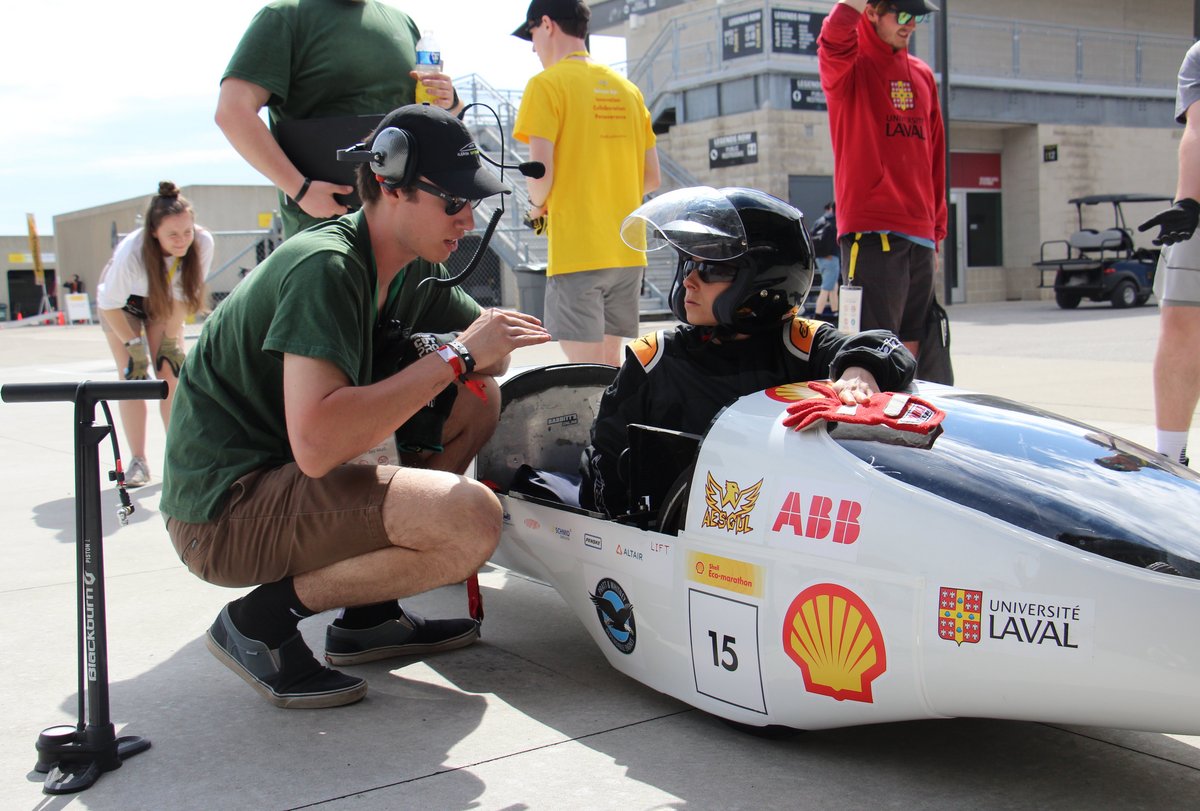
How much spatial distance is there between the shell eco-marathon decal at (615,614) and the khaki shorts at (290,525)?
1.69 ft

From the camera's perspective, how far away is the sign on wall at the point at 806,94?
19969 millimetres

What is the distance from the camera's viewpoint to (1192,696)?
181 centimetres

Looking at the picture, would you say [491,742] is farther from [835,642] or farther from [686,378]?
[686,378]

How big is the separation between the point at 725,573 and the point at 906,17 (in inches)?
105

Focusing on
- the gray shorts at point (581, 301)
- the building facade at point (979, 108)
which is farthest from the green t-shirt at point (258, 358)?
the building facade at point (979, 108)

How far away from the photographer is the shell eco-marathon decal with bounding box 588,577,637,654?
267 cm

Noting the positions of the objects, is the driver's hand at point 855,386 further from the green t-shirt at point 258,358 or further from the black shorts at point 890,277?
the black shorts at point 890,277

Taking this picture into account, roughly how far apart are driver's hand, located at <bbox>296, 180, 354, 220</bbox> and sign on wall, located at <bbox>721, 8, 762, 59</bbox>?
55.7 feet

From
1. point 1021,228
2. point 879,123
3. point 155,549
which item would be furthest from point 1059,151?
point 155,549

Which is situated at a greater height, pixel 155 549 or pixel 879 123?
pixel 879 123

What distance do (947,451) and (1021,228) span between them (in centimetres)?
2281

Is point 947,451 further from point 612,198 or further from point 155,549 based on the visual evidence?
point 155,549

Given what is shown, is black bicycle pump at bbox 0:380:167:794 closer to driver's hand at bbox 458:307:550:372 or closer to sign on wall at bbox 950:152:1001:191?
driver's hand at bbox 458:307:550:372

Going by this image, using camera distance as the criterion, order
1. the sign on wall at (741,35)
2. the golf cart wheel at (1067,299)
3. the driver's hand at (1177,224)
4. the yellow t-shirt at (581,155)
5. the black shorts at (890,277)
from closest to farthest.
→ 1. the driver's hand at (1177,224)
2. the black shorts at (890,277)
3. the yellow t-shirt at (581,155)
4. the golf cart wheel at (1067,299)
5. the sign on wall at (741,35)
